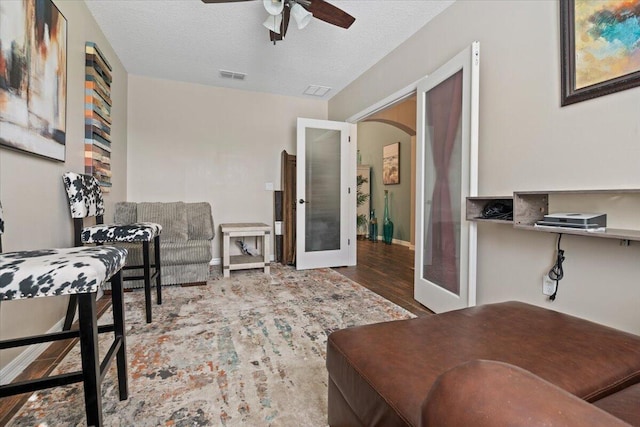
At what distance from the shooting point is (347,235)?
4.23 m

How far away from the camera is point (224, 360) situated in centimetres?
170

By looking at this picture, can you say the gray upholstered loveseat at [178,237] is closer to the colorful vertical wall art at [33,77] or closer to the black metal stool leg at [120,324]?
the colorful vertical wall art at [33,77]

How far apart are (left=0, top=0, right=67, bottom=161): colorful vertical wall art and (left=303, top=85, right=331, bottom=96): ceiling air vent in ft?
9.10

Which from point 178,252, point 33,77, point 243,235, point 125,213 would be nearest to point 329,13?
point 33,77

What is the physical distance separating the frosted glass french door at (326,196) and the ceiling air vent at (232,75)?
98cm

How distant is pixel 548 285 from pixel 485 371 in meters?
1.70

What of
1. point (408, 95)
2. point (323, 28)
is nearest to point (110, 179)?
point (323, 28)

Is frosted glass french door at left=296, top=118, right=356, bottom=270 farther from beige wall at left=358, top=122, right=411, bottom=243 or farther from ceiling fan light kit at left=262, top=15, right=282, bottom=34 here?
beige wall at left=358, top=122, right=411, bottom=243

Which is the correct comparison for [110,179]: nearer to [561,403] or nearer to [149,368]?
[149,368]

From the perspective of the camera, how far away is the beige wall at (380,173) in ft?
20.2

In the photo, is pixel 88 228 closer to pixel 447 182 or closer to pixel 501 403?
pixel 501 403

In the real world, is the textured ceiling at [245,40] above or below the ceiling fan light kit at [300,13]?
above


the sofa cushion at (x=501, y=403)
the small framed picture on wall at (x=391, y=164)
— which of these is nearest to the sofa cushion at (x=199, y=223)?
the sofa cushion at (x=501, y=403)

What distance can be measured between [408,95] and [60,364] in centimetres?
332
